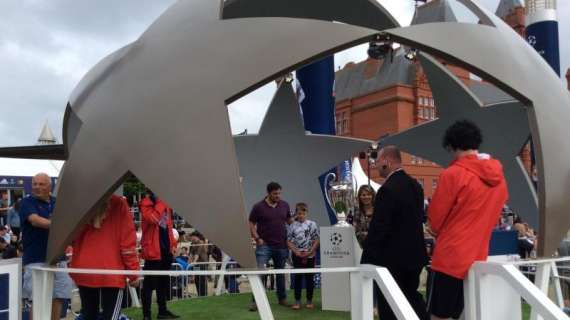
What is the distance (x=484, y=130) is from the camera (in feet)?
30.0

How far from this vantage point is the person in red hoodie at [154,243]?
7918 millimetres

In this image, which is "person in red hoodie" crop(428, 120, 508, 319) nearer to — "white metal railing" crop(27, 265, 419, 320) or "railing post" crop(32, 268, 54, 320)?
"white metal railing" crop(27, 265, 419, 320)

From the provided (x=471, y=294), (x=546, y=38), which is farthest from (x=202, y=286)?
(x=546, y=38)

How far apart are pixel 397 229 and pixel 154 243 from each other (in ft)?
13.7

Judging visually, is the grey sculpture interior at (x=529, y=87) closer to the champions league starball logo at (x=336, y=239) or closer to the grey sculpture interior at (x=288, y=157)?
the champions league starball logo at (x=336, y=239)

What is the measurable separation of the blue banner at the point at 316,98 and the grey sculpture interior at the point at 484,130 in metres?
4.39

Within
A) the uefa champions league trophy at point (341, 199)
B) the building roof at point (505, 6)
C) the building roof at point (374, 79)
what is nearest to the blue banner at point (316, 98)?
the uefa champions league trophy at point (341, 199)

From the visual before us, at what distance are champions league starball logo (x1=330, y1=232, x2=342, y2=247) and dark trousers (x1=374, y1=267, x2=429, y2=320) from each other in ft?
11.0

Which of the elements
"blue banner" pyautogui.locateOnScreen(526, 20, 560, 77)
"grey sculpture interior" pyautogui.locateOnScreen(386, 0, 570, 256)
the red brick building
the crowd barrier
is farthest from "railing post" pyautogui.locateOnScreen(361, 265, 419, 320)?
the red brick building

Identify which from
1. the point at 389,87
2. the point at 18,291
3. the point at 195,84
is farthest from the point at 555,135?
the point at 389,87

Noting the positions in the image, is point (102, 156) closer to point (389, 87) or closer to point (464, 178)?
point (464, 178)

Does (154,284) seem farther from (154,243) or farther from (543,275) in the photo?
(543,275)

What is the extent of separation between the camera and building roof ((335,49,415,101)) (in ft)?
169

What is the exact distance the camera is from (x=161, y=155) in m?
5.02
